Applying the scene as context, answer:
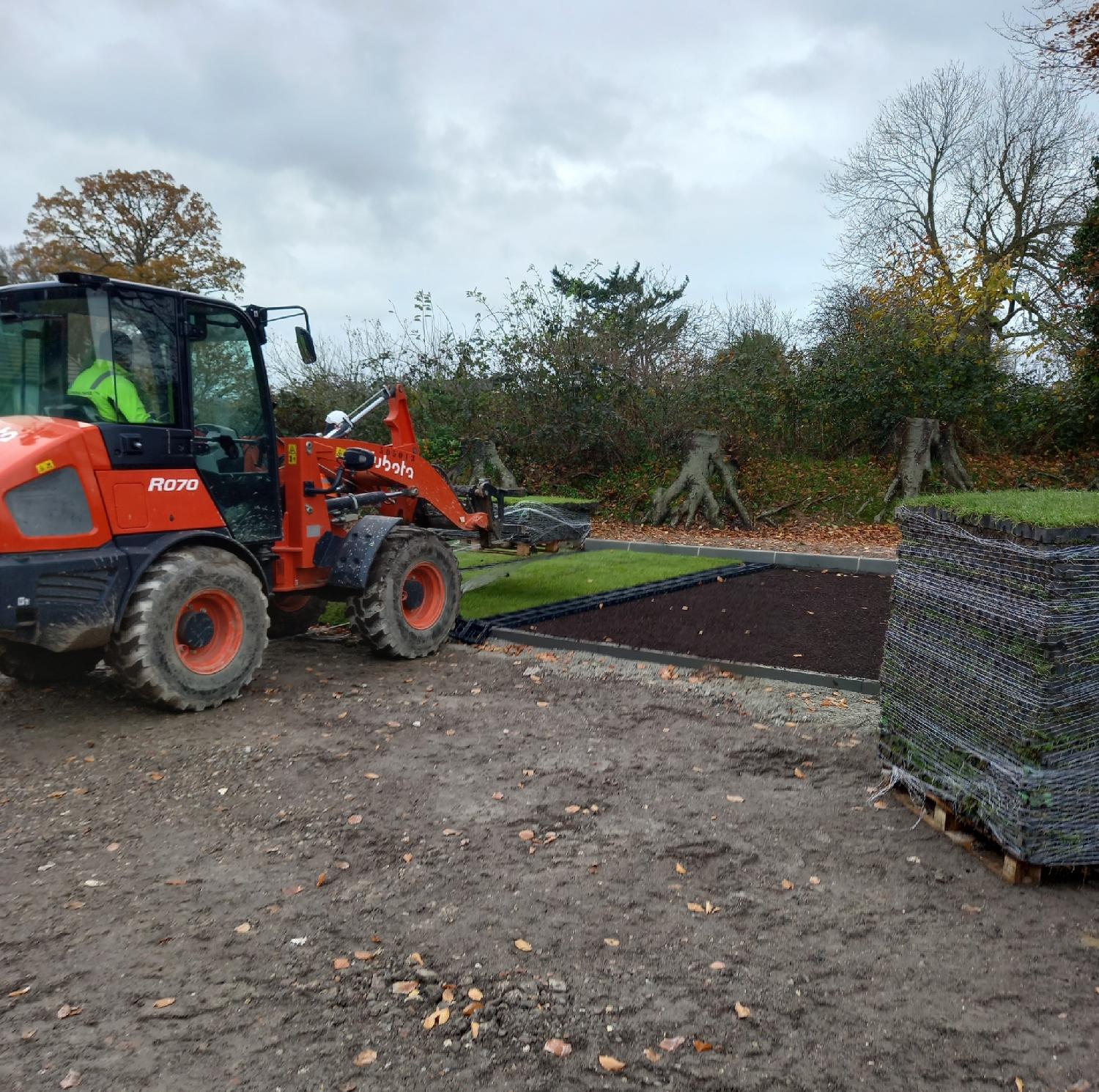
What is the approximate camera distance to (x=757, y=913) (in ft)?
11.3

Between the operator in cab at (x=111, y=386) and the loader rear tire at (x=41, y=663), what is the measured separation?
1.67 metres

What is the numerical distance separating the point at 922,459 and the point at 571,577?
8.56m

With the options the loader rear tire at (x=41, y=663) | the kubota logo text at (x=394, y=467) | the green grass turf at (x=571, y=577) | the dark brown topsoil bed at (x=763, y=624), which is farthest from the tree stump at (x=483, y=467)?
the loader rear tire at (x=41, y=663)

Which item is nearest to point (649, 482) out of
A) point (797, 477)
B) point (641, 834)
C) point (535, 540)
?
point (797, 477)

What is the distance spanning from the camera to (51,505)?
5.17 meters

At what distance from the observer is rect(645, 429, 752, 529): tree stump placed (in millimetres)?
16188

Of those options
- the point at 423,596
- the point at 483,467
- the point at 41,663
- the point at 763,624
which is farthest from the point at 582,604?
the point at 483,467

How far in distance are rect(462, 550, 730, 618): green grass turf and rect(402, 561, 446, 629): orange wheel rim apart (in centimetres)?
124

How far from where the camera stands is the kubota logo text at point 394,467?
25.0 feet

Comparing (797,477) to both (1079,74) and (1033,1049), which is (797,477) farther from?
(1033,1049)

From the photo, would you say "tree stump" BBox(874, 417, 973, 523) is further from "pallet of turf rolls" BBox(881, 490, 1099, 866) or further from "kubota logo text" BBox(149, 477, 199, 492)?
"kubota logo text" BBox(149, 477, 199, 492)

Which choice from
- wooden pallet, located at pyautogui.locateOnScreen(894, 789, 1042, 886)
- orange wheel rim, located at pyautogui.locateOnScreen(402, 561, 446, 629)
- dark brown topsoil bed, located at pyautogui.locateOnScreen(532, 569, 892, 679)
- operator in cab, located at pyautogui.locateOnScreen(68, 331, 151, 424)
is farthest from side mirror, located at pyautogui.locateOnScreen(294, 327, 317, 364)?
wooden pallet, located at pyautogui.locateOnScreen(894, 789, 1042, 886)

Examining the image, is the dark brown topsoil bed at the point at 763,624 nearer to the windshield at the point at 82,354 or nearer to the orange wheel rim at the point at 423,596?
the orange wheel rim at the point at 423,596

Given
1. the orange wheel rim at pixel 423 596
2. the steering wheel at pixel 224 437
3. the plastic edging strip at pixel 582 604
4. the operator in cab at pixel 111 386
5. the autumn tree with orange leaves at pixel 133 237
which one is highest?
the autumn tree with orange leaves at pixel 133 237
